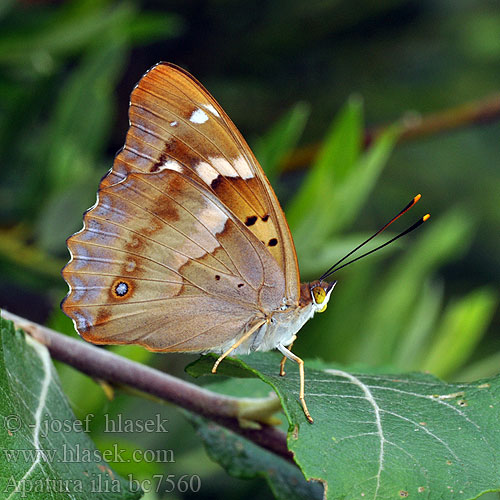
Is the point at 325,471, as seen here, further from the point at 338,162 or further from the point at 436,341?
the point at 436,341

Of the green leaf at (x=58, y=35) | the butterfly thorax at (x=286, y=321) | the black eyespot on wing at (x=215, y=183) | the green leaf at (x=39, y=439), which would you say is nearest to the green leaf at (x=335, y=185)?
the butterfly thorax at (x=286, y=321)

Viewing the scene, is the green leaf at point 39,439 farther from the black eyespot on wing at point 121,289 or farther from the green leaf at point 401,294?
the green leaf at point 401,294

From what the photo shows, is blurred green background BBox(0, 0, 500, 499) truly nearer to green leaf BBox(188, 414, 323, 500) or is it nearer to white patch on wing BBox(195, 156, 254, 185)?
green leaf BBox(188, 414, 323, 500)

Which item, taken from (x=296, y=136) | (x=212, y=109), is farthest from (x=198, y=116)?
(x=296, y=136)

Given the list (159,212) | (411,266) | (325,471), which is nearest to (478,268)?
(411,266)

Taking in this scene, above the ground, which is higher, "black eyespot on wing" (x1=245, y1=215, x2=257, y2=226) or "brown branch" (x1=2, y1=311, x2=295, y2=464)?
"black eyespot on wing" (x1=245, y1=215, x2=257, y2=226)

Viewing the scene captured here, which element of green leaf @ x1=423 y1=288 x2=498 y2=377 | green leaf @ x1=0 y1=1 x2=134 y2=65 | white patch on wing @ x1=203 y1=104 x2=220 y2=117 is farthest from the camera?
green leaf @ x1=423 y1=288 x2=498 y2=377

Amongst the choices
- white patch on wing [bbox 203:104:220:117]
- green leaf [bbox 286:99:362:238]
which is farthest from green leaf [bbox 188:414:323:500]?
green leaf [bbox 286:99:362:238]
